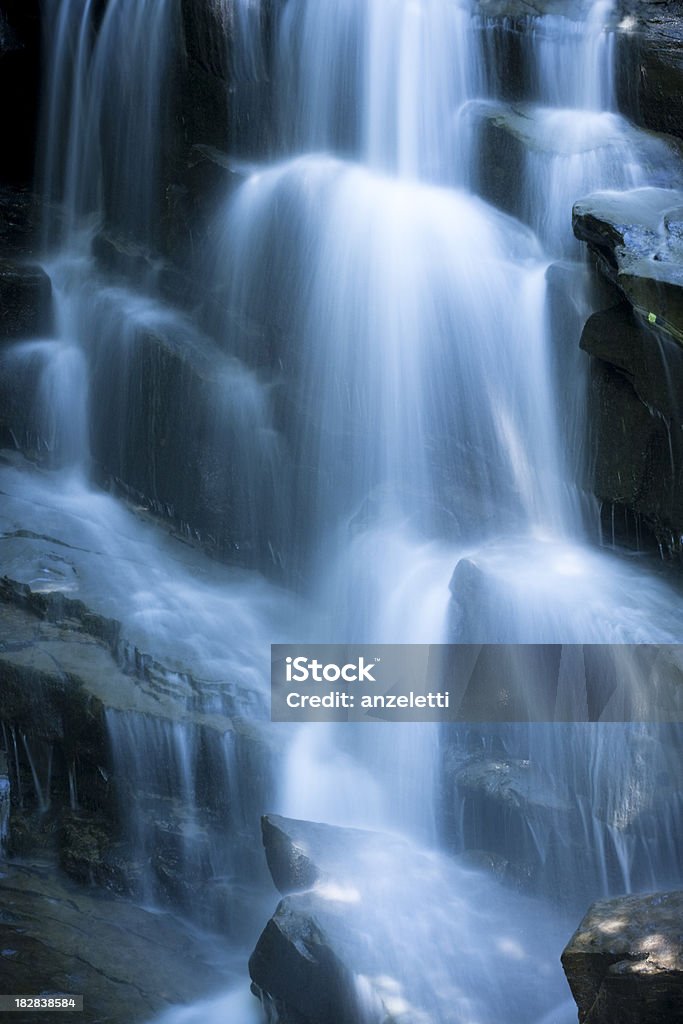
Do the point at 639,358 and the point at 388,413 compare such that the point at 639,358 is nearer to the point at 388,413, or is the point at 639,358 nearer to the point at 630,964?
the point at 388,413

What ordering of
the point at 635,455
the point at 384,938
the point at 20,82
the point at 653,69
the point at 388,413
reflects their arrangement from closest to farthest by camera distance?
the point at 384,938
the point at 635,455
the point at 388,413
the point at 653,69
the point at 20,82

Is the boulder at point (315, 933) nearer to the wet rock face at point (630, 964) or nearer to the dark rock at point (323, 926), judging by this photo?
the dark rock at point (323, 926)

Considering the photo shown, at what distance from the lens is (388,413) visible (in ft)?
26.5

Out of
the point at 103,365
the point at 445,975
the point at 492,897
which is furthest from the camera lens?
the point at 103,365

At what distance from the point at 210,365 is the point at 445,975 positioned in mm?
5062

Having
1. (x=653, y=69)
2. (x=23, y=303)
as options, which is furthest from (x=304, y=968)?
(x=653, y=69)

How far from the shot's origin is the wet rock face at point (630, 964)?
392 cm

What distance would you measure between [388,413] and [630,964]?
4772mm

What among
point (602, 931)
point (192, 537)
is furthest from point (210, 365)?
point (602, 931)

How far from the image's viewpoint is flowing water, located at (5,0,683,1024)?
18.5ft

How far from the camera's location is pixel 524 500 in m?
7.55

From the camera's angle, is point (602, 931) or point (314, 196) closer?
point (602, 931)

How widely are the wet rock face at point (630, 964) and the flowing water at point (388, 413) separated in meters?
0.76

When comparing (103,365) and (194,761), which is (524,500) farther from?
(103,365)
